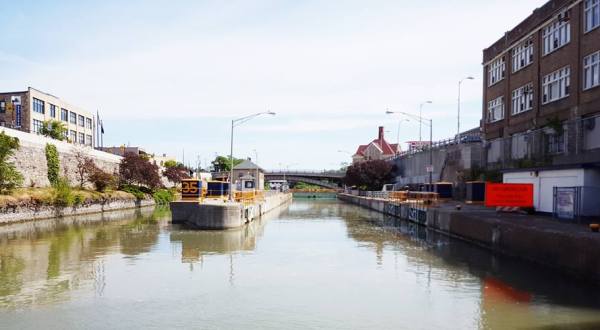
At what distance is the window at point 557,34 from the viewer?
41812 mm

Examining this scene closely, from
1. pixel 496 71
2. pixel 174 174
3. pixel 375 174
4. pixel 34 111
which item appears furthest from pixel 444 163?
pixel 34 111

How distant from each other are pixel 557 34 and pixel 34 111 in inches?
3191

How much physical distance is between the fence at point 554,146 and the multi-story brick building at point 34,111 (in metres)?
62.8

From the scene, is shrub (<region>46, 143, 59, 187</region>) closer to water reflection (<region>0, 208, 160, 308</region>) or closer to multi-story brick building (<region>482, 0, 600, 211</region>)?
water reflection (<region>0, 208, 160, 308</region>)

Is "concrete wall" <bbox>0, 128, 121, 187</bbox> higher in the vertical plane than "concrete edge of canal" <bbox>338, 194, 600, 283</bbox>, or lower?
higher

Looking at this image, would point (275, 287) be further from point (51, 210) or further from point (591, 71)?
point (51, 210)

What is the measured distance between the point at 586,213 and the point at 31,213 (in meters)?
41.0

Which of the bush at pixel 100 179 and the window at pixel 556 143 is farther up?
the window at pixel 556 143

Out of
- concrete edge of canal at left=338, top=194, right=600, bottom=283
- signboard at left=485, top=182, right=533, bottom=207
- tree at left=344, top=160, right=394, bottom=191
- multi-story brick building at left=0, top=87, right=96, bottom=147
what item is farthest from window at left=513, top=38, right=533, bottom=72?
multi-story brick building at left=0, top=87, right=96, bottom=147

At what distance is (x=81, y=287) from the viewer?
18.9 meters

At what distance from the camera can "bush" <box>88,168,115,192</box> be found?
64.1 metres

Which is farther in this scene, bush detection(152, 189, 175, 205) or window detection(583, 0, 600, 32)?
bush detection(152, 189, 175, 205)

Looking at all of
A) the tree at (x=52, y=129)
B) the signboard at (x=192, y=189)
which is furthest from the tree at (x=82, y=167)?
the tree at (x=52, y=129)

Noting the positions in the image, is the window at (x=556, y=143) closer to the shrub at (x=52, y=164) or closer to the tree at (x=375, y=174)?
the shrub at (x=52, y=164)
